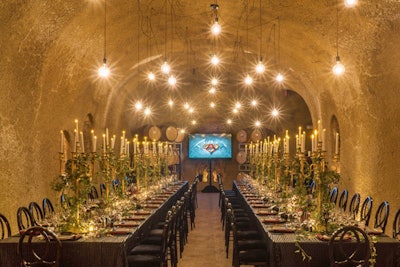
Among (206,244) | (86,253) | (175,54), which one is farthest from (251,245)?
(175,54)

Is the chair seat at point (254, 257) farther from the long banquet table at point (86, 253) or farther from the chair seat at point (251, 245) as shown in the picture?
the long banquet table at point (86, 253)

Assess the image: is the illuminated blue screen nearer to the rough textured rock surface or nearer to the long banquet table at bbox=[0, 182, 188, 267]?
the rough textured rock surface

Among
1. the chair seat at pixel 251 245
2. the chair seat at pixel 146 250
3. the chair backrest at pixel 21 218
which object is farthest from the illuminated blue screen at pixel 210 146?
the chair seat at pixel 146 250

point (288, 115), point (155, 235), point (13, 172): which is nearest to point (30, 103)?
point (13, 172)

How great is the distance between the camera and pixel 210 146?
76.2 ft

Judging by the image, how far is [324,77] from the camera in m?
13.4

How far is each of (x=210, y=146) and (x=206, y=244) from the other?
42.5 ft

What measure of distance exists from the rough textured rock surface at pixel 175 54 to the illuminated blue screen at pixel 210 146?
759 centimetres

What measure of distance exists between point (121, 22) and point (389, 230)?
6529 millimetres

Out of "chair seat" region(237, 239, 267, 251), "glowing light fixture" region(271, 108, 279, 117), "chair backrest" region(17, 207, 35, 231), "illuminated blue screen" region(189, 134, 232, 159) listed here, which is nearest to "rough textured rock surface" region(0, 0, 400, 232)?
"chair backrest" region(17, 207, 35, 231)

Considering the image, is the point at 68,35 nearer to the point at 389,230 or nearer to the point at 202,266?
the point at 202,266

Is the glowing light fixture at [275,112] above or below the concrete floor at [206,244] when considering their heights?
above

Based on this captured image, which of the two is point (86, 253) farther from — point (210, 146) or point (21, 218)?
point (210, 146)

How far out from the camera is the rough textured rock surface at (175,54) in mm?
8609
